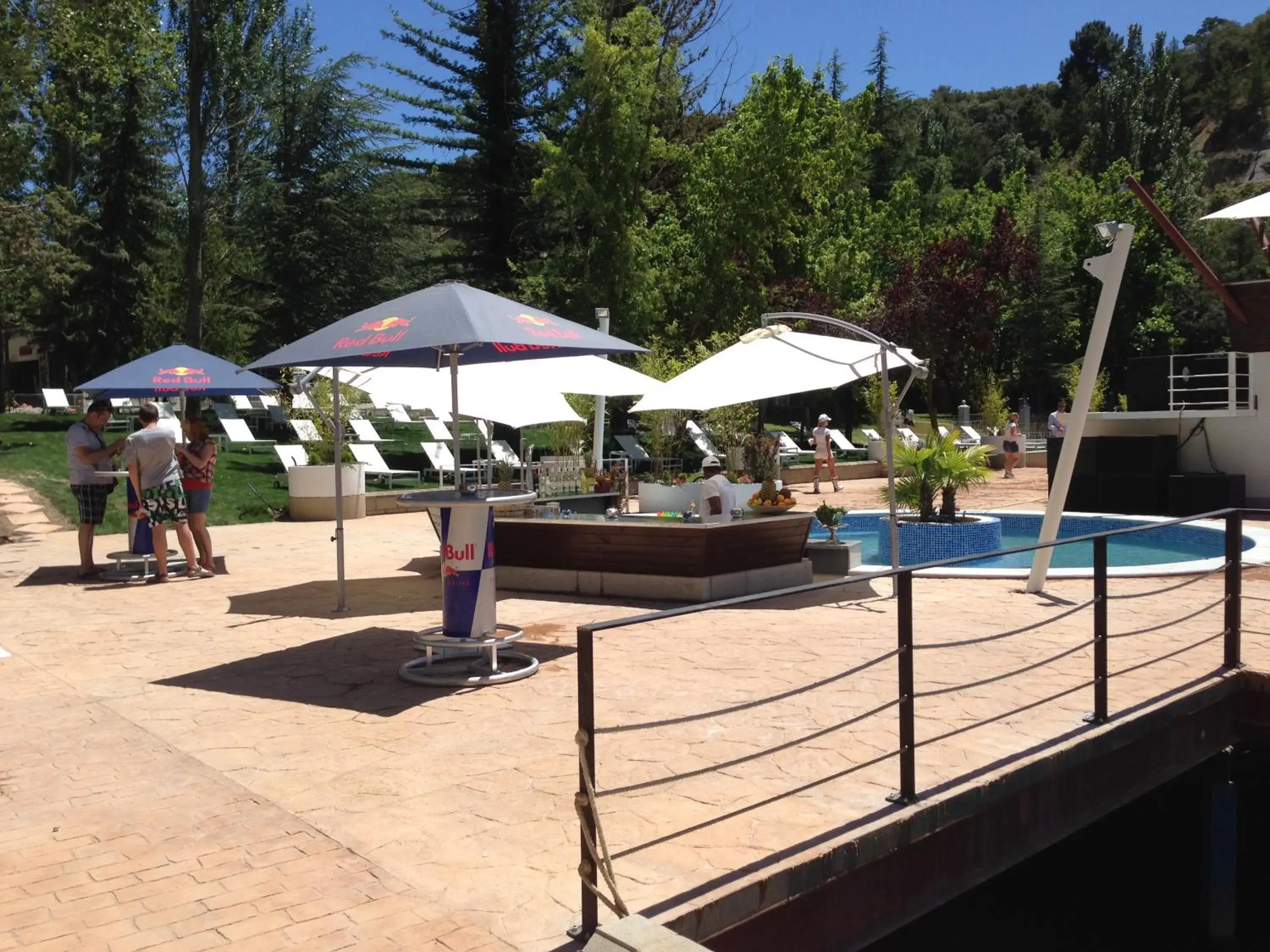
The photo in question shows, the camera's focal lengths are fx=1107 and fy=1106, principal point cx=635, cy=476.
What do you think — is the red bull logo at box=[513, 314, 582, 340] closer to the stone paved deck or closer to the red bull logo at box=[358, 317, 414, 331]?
the red bull logo at box=[358, 317, 414, 331]

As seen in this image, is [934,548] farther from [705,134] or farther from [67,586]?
[705,134]

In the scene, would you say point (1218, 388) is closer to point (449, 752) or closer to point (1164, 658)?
point (1164, 658)

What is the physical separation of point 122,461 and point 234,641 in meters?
11.8

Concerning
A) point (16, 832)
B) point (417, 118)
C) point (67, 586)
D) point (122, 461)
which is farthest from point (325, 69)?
point (16, 832)

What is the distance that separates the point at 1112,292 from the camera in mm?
8992

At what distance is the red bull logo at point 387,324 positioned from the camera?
696 centimetres

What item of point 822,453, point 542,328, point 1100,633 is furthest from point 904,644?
point 822,453

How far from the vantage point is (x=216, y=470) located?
68.5 ft

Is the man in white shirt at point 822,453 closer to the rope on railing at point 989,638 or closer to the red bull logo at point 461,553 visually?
the red bull logo at point 461,553

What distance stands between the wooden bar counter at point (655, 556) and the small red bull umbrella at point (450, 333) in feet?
7.20

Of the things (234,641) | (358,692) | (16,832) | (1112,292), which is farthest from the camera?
(1112,292)

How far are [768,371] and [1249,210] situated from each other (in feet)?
13.1

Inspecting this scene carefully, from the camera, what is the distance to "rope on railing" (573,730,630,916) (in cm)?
327

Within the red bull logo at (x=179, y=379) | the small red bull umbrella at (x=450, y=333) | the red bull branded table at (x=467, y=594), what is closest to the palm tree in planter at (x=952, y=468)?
the small red bull umbrella at (x=450, y=333)
